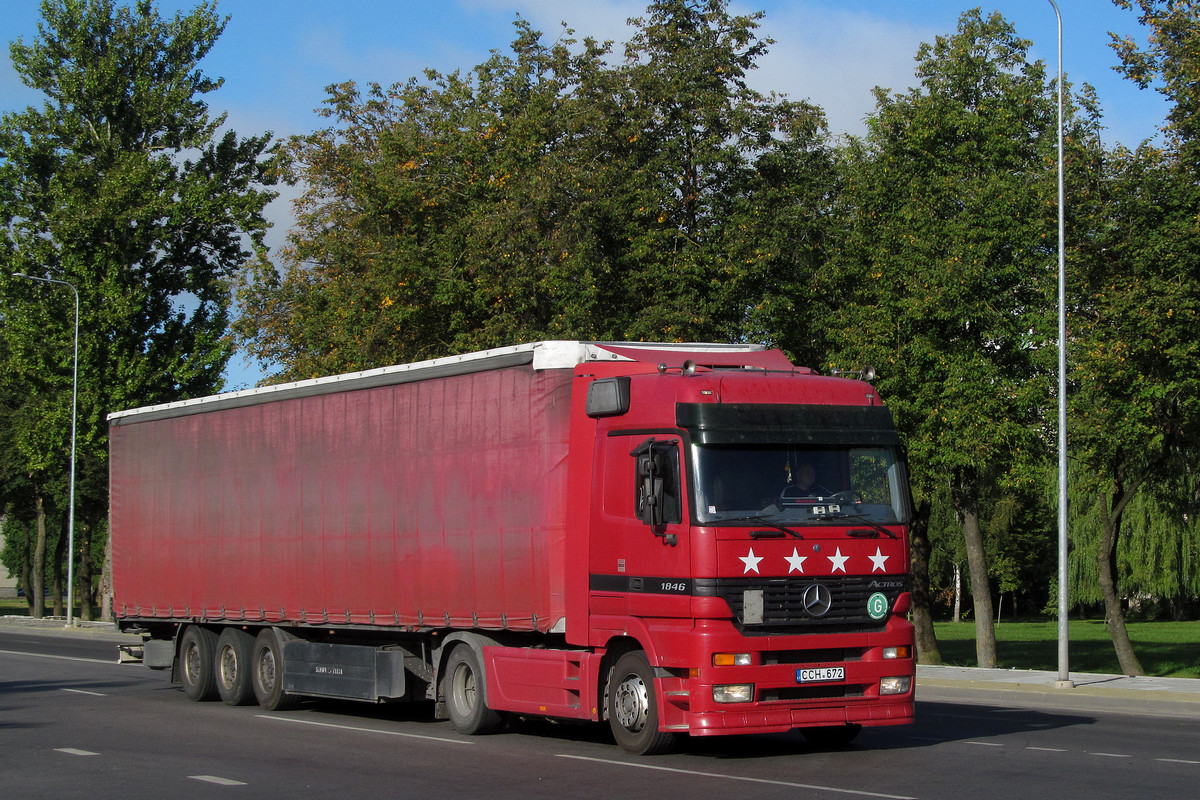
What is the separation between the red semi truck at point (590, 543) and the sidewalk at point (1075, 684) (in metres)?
8.04

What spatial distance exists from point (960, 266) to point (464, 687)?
676 inches

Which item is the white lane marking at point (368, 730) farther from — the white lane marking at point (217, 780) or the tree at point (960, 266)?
the tree at point (960, 266)

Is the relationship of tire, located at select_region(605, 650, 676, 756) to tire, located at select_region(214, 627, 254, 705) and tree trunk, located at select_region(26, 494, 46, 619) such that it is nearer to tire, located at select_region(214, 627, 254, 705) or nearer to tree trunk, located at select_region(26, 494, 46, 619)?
tire, located at select_region(214, 627, 254, 705)

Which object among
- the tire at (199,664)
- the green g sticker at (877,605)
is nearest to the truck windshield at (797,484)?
the green g sticker at (877,605)

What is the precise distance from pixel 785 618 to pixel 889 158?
21487 mm

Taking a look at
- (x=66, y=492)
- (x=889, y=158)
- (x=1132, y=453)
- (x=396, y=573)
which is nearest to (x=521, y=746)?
(x=396, y=573)

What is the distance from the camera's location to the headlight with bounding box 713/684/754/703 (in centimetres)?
1173

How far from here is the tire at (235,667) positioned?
60.8ft

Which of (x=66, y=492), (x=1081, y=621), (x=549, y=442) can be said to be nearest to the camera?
(x=549, y=442)

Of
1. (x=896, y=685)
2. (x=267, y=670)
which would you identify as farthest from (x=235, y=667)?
(x=896, y=685)

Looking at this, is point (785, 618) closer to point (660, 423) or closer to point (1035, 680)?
point (660, 423)

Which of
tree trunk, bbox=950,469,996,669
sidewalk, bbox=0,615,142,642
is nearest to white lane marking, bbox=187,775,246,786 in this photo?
tree trunk, bbox=950,469,996,669

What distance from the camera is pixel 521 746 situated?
13.7 meters

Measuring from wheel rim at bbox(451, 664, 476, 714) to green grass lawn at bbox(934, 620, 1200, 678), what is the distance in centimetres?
2248
